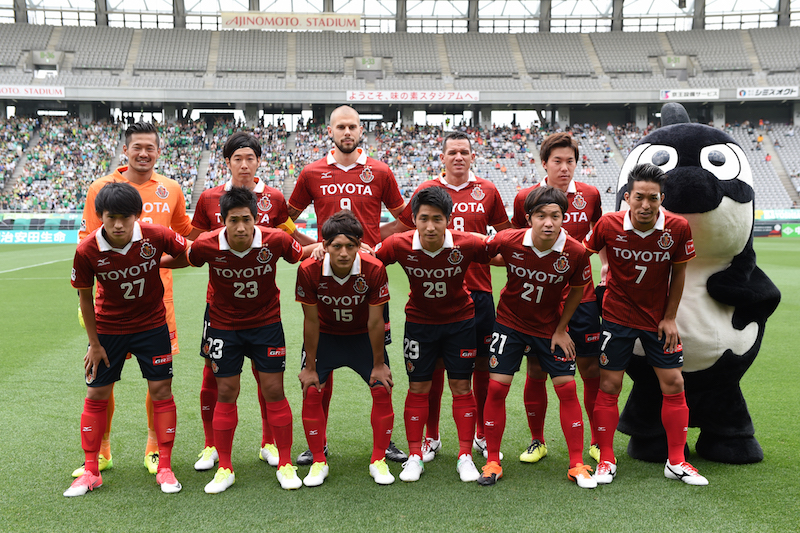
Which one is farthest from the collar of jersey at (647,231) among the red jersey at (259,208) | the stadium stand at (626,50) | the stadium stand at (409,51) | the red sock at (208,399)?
the stadium stand at (626,50)

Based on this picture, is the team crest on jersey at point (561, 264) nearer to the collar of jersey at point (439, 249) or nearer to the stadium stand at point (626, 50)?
the collar of jersey at point (439, 249)

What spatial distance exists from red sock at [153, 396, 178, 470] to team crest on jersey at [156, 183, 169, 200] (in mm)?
1331

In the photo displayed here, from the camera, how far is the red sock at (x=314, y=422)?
142 inches

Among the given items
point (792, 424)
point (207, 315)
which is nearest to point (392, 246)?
point (207, 315)

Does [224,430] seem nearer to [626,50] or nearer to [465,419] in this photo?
[465,419]

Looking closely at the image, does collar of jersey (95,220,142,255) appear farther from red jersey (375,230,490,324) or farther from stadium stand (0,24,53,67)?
stadium stand (0,24,53,67)

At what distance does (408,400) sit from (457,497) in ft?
2.25

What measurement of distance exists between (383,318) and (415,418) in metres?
0.66

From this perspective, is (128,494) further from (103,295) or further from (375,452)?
(375,452)

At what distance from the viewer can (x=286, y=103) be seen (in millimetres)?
34594

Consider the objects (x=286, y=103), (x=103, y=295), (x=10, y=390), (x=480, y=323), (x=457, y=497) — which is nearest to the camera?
(x=457, y=497)

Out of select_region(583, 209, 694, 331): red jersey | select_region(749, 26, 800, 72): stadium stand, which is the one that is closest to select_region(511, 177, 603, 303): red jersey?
select_region(583, 209, 694, 331): red jersey

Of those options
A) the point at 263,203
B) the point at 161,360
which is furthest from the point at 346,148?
the point at 161,360

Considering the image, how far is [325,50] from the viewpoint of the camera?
122ft
